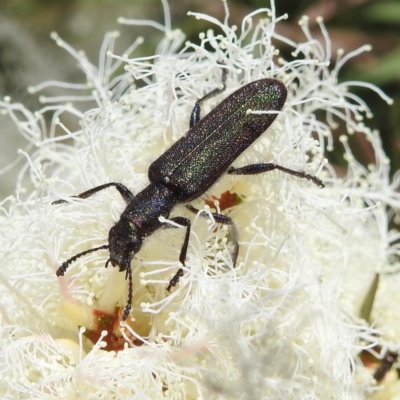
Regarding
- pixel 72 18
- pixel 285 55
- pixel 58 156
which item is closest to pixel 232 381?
pixel 58 156

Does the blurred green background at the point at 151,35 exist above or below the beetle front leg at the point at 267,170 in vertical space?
above

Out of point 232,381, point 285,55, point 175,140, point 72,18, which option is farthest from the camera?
point 72,18

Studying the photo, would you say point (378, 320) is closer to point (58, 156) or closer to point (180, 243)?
point (180, 243)

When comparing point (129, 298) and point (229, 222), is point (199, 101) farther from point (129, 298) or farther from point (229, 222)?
point (129, 298)

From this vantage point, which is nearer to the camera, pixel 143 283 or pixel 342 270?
pixel 143 283

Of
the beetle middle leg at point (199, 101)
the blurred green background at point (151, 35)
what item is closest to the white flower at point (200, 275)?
the beetle middle leg at point (199, 101)

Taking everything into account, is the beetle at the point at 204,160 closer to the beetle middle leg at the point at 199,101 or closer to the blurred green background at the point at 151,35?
the beetle middle leg at the point at 199,101

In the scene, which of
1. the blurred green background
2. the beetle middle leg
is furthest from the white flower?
the blurred green background
